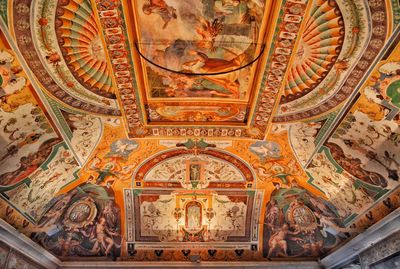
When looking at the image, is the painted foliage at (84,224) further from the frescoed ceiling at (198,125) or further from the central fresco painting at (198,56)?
the central fresco painting at (198,56)

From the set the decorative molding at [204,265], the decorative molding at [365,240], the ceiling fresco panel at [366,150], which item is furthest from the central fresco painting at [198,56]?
the decorative molding at [204,265]

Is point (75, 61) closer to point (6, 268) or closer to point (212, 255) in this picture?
point (6, 268)

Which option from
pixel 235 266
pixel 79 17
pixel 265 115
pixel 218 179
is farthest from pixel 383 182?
pixel 79 17

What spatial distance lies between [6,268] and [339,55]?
10245 mm

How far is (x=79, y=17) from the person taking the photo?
6.95 m

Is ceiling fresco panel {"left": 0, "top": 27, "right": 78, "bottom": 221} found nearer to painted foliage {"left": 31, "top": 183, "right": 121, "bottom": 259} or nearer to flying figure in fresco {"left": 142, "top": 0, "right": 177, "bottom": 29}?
painted foliage {"left": 31, "top": 183, "right": 121, "bottom": 259}

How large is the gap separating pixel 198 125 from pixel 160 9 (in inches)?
163

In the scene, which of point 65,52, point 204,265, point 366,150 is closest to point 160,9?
point 65,52

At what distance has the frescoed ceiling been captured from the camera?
6984 millimetres

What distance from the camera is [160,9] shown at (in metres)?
6.86

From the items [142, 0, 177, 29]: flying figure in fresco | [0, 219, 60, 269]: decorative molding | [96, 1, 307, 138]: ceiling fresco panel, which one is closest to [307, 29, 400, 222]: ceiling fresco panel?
[96, 1, 307, 138]: ceiling fresco panel

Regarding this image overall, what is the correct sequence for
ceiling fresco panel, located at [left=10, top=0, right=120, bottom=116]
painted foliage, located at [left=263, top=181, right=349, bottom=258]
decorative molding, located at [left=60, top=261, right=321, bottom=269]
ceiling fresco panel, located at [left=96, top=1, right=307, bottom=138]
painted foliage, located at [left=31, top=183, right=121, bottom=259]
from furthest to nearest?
1. decorative molding, located at [left=60, top=261, right=321, bottom=269]
2. painted foliage, located at [left=263, top=181, right=349, bottom=258]
3. painted foliage, located at [left=31, top=183, right=121, bottom=259]
4. ceiling fresco panel, located at [left=96, top=1, right=307, bottom=138]
5. ceiling fresco panel, located at [left=10, top=0, right=120, bottom=116]

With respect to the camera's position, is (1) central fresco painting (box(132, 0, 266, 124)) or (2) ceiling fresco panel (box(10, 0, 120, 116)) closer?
(2) ceiling fresco panel (box(10, 0, 120, 116))

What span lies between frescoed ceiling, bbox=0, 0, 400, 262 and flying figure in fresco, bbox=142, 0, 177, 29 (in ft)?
0.14
